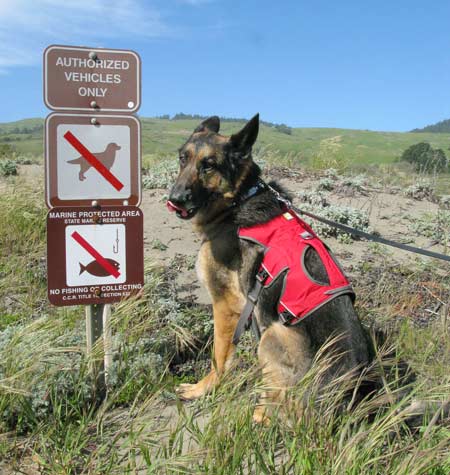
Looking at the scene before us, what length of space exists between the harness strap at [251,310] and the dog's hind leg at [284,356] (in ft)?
0.94

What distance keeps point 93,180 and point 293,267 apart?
147 cm

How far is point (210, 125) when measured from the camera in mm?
4363

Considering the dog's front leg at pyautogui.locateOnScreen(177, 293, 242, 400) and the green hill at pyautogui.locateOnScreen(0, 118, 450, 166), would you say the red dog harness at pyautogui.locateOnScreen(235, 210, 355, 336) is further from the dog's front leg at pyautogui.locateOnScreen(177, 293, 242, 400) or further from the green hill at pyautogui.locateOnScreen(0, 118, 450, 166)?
the green hill at pyautogui.locateOnScreen(0, 118, 450, 166)

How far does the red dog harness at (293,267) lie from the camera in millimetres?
3227

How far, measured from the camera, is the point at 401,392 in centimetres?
299

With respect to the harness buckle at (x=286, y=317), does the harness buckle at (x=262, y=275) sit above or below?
above

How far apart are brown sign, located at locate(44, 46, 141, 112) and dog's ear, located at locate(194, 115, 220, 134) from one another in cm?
103

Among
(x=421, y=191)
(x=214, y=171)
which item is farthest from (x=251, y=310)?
(x=421, y=191)

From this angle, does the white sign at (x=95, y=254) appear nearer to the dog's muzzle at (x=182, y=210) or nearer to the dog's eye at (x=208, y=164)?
the dog's muzzle at (x=182, y=210)

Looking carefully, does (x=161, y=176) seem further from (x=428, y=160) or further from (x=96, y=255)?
(x=428, y=160)

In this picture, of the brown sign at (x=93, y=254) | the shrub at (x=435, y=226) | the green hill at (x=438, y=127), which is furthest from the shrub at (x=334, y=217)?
the green hill at (x=438, y=127)

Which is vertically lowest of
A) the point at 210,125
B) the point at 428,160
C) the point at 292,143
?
the point at 210,125

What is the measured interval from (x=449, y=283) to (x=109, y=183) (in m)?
4.20

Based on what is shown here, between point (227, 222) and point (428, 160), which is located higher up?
point (428, 160)
